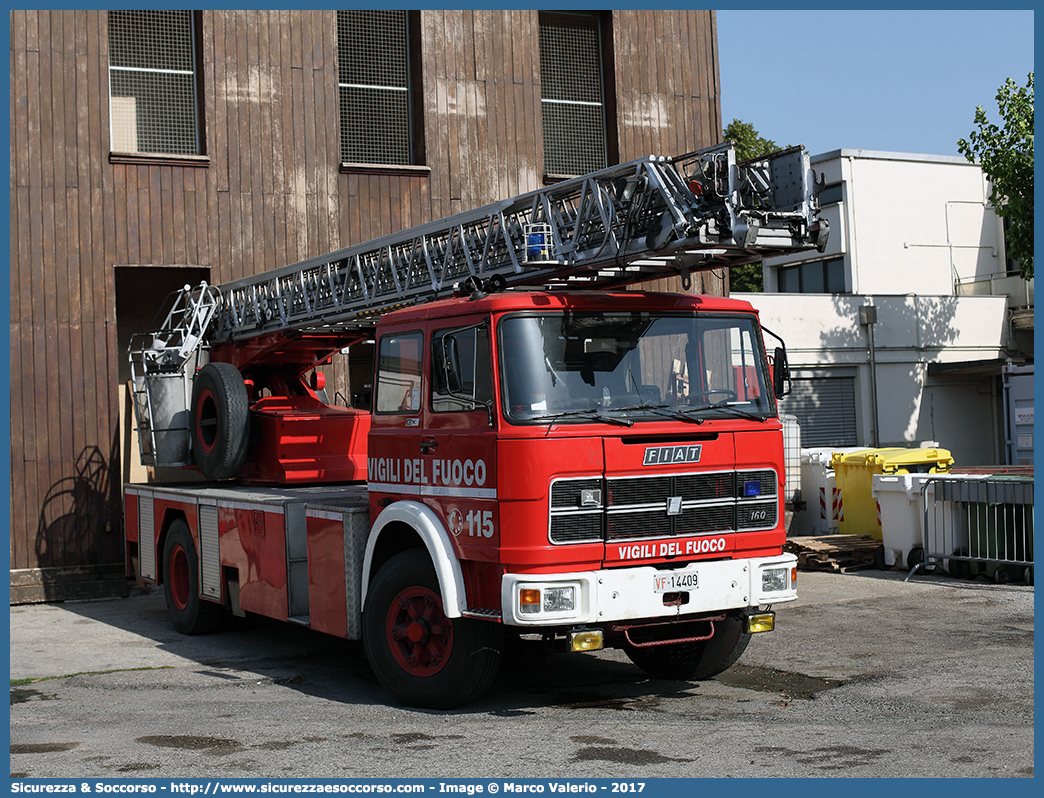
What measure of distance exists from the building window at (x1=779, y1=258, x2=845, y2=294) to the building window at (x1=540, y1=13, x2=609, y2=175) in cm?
1468

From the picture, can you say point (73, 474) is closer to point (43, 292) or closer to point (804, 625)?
point (43, 292)

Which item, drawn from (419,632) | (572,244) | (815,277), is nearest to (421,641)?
(419,632)

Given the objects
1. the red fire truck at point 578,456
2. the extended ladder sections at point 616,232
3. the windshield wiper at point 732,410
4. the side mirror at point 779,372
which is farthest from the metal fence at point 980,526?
the extended ladder sections at point 616,232

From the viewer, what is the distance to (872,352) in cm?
2684

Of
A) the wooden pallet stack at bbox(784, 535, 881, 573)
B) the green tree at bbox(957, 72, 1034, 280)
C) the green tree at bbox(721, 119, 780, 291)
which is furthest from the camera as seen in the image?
the green tree at bbox(721, 119, 780, 291)

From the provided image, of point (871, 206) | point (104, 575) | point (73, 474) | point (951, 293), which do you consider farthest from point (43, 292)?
point (951, 293)

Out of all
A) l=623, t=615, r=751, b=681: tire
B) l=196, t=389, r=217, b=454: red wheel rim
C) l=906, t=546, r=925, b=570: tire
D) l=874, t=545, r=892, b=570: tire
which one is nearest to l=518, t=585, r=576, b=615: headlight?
l=623, t=615, r=751, b=681: tire

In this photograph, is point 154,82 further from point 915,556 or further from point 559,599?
point 915,556

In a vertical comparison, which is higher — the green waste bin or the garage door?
the garage door

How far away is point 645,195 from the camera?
801cm

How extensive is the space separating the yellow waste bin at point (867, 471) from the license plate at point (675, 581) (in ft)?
27.3

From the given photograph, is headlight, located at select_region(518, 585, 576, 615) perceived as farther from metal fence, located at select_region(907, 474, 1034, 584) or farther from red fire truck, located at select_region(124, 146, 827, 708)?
metal fence, located at select_region(907, 474, 1034, 584)

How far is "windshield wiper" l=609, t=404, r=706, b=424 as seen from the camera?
7637mm

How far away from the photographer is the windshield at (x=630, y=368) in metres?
7.50
